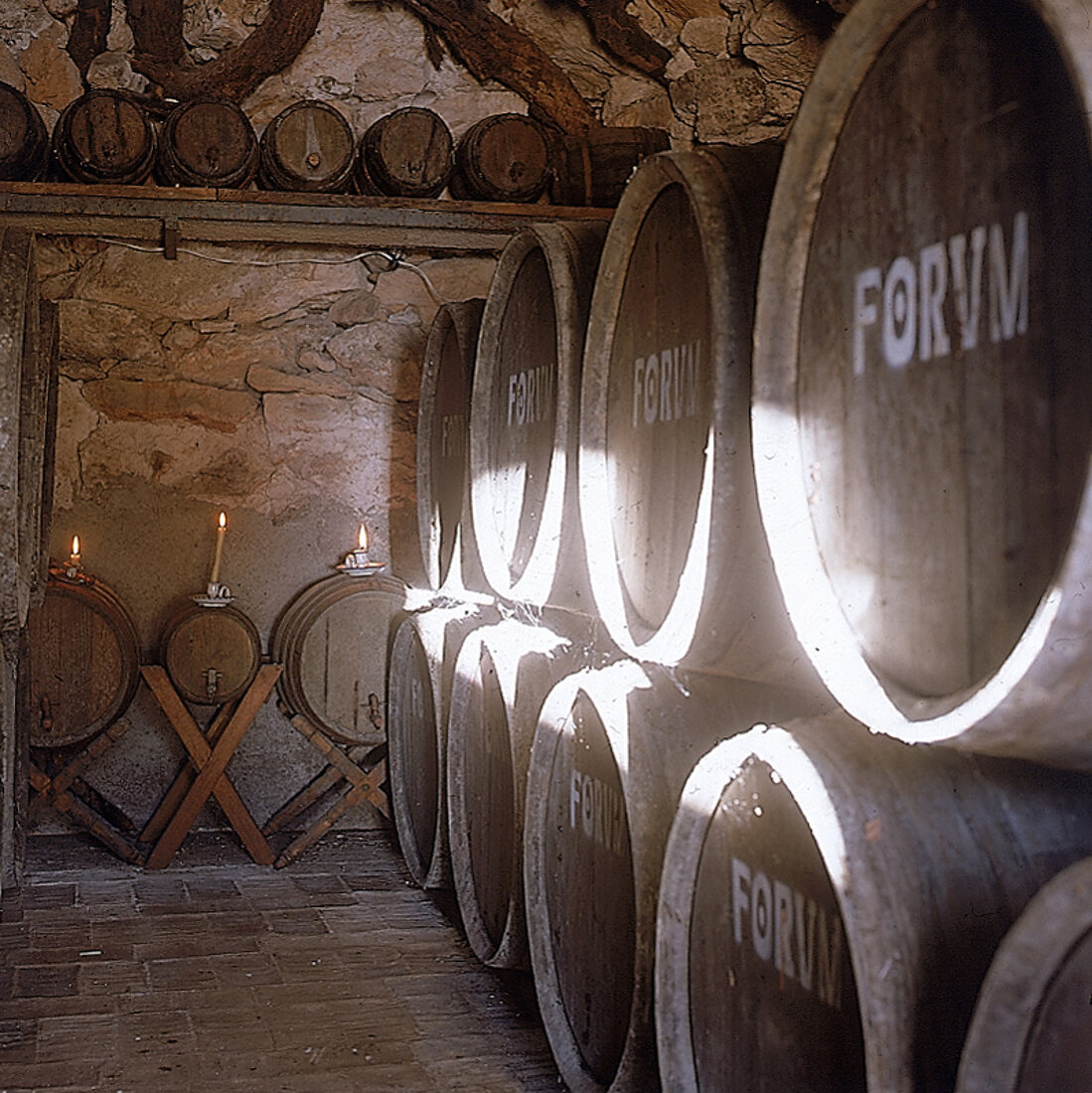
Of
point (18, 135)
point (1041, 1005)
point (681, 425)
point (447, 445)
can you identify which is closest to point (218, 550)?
point (447, 445)

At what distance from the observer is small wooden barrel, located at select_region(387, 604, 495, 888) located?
3.87 metres

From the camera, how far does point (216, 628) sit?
4.79 meters

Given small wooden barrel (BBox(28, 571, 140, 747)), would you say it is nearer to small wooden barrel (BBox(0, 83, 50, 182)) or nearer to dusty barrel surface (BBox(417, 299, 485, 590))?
dusty barrel surface (BBox(417, 299, 485, 590))

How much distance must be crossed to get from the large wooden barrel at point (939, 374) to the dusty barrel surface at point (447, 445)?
2.18 m

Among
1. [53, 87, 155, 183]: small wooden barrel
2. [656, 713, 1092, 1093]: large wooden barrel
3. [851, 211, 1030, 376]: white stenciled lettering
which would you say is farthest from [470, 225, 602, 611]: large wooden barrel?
[53, 87, 155, 183]: small wooden barrel

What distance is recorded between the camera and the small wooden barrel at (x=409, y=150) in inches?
189

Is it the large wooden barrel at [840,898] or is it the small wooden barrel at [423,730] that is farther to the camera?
the small wooden barrel at [423,730]

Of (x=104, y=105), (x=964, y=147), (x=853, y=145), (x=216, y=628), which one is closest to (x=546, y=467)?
(x=853, y=145)

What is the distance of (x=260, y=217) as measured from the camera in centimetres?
473

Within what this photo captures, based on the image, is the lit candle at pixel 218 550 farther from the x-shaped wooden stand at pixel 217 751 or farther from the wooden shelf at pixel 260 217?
the wooden shelf at pixel 260 217

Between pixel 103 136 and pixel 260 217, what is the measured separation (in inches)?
23.5

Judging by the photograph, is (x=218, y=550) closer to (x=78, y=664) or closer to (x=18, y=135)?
(x=78, y=664)

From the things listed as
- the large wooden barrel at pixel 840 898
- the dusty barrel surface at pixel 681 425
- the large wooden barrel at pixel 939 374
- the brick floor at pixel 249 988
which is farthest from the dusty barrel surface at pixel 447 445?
the large wooden barrel at pixel 939 374

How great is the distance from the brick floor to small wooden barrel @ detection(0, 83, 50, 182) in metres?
2.43
